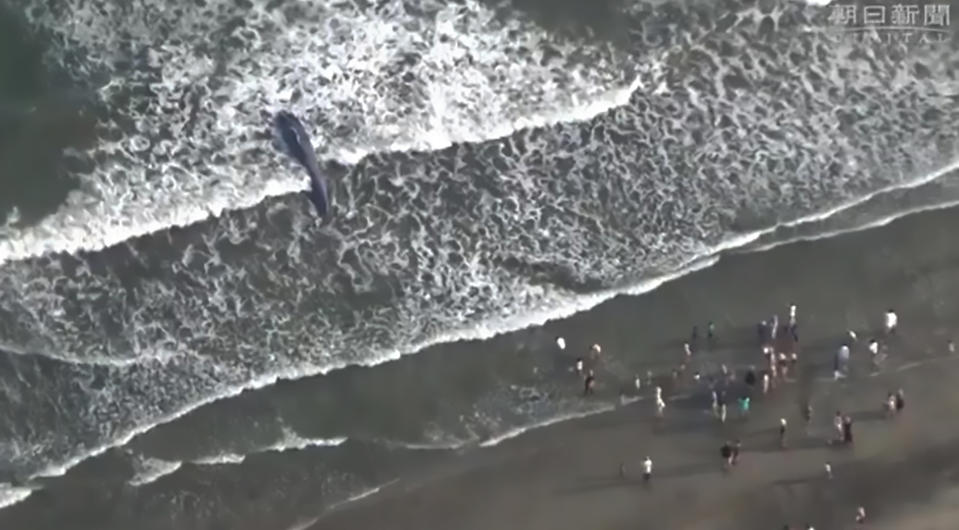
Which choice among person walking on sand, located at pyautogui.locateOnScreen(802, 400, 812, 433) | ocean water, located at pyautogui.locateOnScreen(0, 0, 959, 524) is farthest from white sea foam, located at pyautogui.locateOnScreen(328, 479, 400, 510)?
person walking on sand, located at pyautogui.locateOnScreen(802, 400, 812, 433)

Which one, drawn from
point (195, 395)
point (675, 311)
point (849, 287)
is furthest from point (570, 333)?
point (195, 395)

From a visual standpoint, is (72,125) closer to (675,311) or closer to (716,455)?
(675,311)

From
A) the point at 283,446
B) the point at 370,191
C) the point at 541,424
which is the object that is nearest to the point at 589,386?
the point at 541,424

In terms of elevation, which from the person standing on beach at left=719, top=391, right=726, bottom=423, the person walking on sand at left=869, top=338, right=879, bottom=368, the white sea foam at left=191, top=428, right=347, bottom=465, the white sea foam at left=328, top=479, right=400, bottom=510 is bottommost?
the white sea foam at left=328, top=479, right=400, bottom=510

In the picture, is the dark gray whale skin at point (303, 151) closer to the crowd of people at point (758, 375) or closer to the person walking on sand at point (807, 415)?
the crowd of people at point (758, 375)

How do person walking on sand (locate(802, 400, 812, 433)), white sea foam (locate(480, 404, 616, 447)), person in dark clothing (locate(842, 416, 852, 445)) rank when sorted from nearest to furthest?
person in dark clothing (locate(842, 416, 852, 445)), person walking on sand (locate(802, 400, 812, 433)), white sea foam (locate(480, 404, 616, 447))

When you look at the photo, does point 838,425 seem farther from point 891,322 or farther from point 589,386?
point 589,386

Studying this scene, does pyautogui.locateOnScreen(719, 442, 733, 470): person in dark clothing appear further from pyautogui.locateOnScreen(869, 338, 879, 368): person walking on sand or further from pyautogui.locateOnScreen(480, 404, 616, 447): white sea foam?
pyautogui.locateOnScreen(869, 338, 879, 368): person walking on sand
